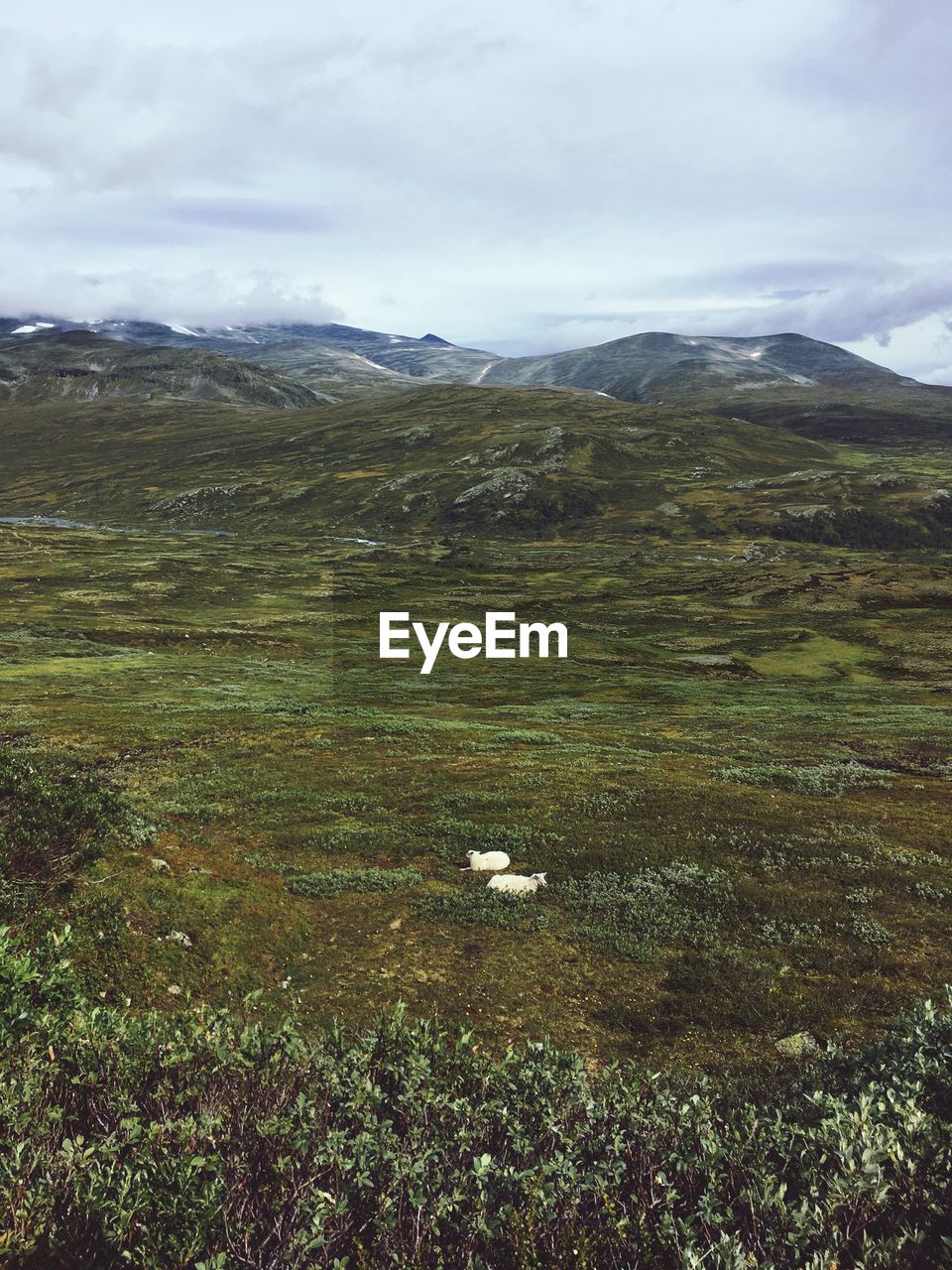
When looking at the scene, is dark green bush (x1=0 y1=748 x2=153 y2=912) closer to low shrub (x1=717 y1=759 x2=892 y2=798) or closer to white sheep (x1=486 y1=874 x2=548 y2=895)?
white sheep (x1=486 y1=874 x2=548 y2=895)

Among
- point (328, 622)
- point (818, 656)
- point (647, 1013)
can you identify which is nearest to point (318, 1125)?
point (647, 1013)

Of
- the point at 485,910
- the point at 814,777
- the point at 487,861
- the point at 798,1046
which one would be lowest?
the point at 814,777

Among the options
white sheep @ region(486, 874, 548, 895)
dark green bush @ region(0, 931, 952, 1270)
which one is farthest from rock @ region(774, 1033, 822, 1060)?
white sheep @ region(486, 874, 548, 895)

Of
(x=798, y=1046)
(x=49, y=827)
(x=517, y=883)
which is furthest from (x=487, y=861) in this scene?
(x=49, y=827)

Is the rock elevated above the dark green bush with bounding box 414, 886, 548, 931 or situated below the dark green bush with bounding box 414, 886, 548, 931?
above

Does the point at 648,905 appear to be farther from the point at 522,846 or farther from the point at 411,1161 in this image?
the point at 411,1161

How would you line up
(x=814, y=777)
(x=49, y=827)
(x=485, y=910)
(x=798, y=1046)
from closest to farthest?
(x=798, y=1046)
(x=49, y=827)
(x=485, y=910)
(x=814, y=777)

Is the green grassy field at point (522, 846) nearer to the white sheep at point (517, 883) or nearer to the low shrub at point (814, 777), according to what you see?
the low shrub at point (814, 777)
